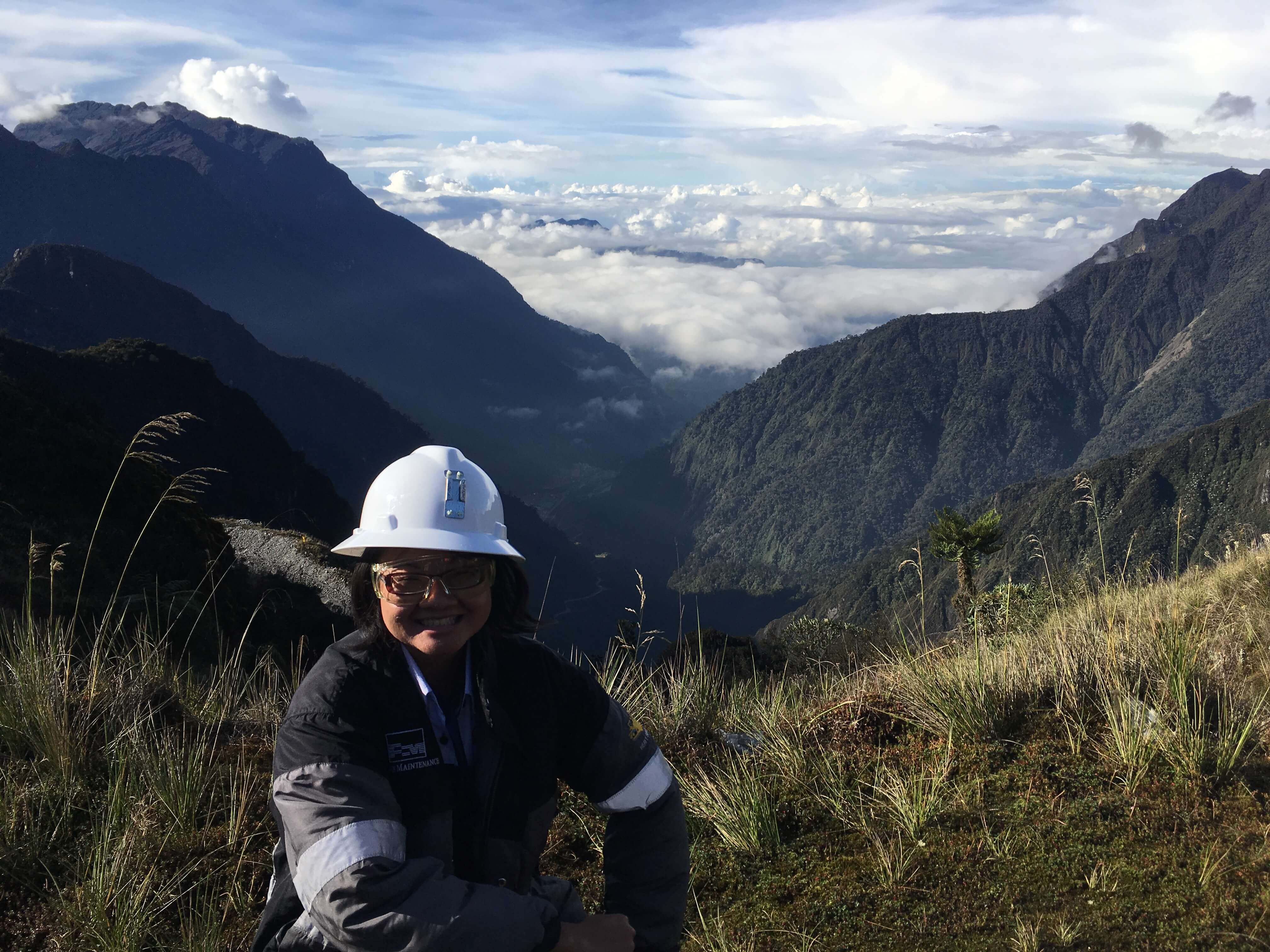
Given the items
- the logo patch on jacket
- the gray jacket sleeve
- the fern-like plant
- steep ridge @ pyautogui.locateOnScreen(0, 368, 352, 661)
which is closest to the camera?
the gray jacket sleeve

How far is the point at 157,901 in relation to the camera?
3283mm

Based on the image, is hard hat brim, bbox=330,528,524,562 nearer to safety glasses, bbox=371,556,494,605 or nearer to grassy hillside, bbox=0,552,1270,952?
safety glasses, bbox=371,556,494,605

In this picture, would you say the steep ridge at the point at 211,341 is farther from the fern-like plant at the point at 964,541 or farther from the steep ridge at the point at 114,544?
the fern-like plant at the point at 964,541

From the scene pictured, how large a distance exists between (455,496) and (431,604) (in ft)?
1.09

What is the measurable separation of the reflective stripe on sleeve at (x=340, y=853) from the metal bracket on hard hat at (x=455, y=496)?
885mm

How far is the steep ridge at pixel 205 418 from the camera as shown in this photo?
182 feet

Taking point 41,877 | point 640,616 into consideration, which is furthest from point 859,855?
point 41,877

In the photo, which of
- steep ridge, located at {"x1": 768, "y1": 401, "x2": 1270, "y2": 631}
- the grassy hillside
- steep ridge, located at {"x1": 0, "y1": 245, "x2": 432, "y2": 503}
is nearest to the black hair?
the grassy hillside

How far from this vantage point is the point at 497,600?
2.83m

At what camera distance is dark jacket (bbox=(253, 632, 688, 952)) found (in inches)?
80.2

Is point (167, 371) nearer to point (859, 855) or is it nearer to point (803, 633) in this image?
point (803, 633)

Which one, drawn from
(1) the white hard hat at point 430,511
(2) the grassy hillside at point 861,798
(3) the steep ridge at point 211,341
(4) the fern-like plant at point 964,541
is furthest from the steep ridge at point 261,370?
(1) the white hard hat at point 430,511

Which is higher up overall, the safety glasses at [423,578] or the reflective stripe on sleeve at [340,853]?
the safety glasses at [423,578]

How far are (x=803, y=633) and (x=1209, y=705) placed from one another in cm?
1929
